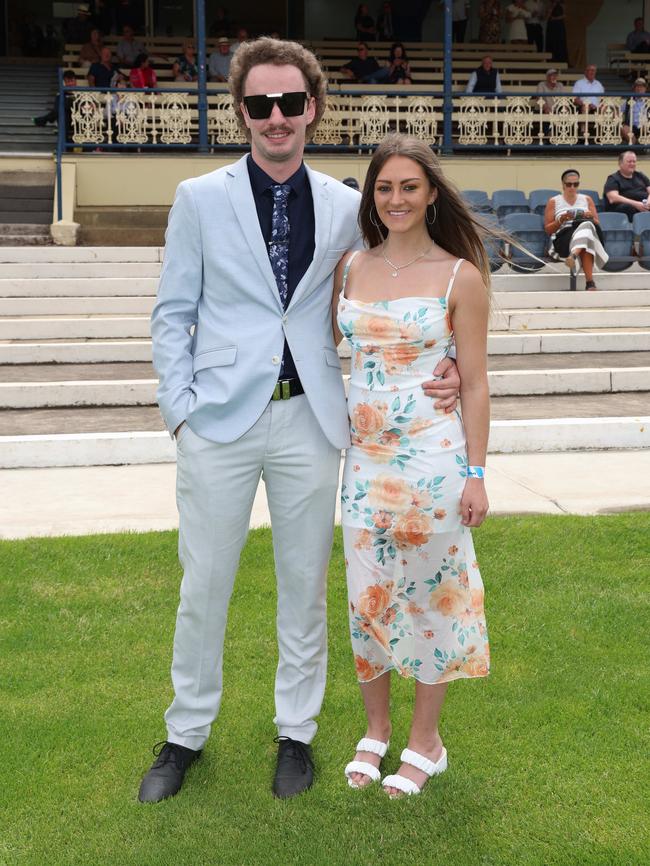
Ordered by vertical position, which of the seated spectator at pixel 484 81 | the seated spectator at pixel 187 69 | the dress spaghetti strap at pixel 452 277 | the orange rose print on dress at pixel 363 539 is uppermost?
the seated spectator at pixel 187 69

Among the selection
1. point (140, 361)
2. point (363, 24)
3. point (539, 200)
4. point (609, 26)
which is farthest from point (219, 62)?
point (609, 26)

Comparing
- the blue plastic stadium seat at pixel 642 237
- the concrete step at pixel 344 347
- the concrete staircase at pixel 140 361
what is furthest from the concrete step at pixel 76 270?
the blue plastic stadium seat at pixel 642 237

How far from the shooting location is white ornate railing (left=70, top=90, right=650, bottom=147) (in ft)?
50.6

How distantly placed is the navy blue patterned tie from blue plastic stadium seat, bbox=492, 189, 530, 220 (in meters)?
10.8

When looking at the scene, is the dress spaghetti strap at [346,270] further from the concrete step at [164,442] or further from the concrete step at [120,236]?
the concrete step at [120,236]

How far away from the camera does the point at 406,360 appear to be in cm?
307

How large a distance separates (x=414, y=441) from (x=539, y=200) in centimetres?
1203

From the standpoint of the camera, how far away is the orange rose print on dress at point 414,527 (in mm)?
3102

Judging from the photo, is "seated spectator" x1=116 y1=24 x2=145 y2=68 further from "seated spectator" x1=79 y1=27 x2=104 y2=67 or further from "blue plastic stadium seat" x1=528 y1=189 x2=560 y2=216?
"blue plastic stadium seat" x1=528 y1=189 x2=560 y2=216

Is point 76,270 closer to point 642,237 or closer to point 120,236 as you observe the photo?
point 120,236

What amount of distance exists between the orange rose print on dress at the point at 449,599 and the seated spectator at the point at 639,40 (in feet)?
73.0

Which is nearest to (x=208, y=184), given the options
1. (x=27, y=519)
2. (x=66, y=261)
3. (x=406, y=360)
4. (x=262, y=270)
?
(x=262, y=270)

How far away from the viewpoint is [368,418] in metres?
3.12

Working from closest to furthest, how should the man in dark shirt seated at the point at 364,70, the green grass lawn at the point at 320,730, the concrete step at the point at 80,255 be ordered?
the green grass lawn at the point at 320,730
the concrete step at the point at 80,255
the man in dark shirt seated at the point at 364,70
